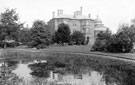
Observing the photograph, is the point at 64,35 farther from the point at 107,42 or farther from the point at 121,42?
the point at 121,42

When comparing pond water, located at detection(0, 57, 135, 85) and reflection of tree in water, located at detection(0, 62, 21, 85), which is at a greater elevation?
reflection of tree in water, located at detection(0, 62, 21, 85)

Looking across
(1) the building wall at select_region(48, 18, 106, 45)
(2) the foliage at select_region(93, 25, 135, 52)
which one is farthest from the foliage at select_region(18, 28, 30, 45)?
(2) the foliage at select_region(93, 25, 135, 52)

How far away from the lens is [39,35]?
49.3m

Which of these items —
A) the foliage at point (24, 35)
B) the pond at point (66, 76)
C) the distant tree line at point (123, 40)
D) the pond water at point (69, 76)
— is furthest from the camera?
the foliage at point (24, 35)

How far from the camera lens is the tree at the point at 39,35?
4884 cm

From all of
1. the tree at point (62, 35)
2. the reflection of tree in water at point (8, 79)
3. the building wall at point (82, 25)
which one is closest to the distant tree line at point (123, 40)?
the tree at point (62, 35)

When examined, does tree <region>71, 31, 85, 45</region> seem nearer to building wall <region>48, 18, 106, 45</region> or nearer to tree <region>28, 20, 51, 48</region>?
tree <region>28, 20, 51, 48</region>

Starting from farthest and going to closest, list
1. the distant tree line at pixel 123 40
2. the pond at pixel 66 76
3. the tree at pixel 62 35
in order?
the tree at pixel 62 35
the distant tree line at pixel 123 40
the pond at pixel 66 76

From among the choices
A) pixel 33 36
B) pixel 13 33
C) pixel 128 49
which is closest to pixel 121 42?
pixel 128 49

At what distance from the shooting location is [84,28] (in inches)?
2539

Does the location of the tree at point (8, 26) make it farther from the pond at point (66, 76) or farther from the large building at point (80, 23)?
the pond at point (66, 76)

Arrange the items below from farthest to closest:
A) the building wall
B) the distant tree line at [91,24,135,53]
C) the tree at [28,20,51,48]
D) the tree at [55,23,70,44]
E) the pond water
Answer: 1. the building wall
2. the tree at [55,23,70,44]
3. the tree at [28,20,51,48]
4. the distant tree line at [91,24,135,53]
5. the pond water

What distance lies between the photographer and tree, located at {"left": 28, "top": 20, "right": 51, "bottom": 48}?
4884cm

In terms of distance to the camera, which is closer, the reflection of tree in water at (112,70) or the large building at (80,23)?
the reflection of tree in water at (112,70)
